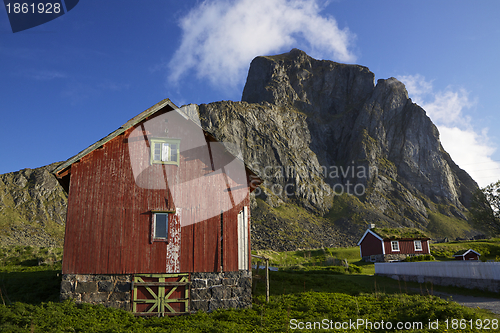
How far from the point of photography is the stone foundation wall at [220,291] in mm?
15234

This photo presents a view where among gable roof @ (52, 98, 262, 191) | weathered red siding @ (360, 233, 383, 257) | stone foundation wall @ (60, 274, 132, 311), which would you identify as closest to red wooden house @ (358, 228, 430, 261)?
weathered red siding @ (360, 233, 383, 257)

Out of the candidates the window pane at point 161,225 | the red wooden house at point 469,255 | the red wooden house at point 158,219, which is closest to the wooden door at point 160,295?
the red wooden house at point 158,219

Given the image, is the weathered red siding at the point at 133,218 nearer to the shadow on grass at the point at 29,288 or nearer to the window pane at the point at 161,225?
the window pane at the point at 161,225

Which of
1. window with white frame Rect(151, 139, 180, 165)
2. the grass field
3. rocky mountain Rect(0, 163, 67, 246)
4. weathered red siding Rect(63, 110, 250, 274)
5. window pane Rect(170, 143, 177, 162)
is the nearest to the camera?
the grass field

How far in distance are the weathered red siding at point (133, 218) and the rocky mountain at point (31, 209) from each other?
215 feet

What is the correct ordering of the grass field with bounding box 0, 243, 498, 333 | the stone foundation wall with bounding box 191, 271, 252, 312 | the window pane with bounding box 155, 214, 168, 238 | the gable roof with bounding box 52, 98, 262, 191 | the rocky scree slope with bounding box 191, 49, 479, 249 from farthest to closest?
the rocky scree slope with bounding box 191, 49, 479, 249 < the window pane with bounding box 155, 214, 168, 238 < the stone foundation wall with bounding box 191, 271, 252, 312 < the gable roof with bounding box 52, 98, 262, 191 < the grass field with bounding box 0, 243, 498, 333

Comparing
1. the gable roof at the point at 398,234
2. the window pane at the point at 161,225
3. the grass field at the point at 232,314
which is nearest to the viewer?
the grass field at the point at 232,314

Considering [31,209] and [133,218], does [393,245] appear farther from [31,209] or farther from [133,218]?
[31,209]

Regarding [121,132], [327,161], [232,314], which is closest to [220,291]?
[232,314]

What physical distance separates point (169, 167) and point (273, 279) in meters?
13.0

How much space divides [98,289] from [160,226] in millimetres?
3920

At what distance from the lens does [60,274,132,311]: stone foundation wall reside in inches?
551

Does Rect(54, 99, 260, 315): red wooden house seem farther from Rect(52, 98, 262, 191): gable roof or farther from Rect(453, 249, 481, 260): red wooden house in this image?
Rect(453, 249, 481, 260): red wooden house

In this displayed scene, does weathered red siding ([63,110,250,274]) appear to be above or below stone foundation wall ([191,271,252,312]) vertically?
above
